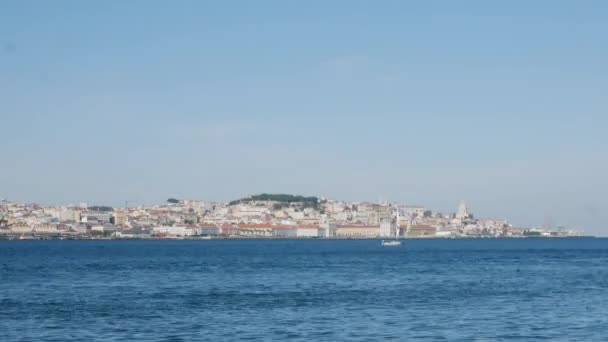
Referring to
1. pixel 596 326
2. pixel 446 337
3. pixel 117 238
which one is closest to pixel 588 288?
pixel 596 326

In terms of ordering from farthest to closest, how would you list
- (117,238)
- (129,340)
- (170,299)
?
(117,238) < (170,299) < (129,340)

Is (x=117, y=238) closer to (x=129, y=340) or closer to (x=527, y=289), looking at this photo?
(x=527, y=289)

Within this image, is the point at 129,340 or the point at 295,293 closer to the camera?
the point at 129,340

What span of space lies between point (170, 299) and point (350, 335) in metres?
11.4

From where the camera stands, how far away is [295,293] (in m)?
36.6

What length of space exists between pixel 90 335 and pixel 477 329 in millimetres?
9063

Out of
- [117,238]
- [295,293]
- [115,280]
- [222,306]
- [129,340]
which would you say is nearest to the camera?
[129,340]

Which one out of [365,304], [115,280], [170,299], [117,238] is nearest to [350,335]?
[365,304]

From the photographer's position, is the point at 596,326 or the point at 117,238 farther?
the point at 117,238

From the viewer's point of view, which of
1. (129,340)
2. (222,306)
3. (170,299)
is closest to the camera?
(129,340)

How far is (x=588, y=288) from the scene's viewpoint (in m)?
38.7

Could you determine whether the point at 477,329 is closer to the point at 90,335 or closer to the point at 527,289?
the point at 90,335

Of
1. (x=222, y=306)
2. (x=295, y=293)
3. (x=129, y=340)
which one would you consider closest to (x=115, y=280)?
(x=295, y=293)

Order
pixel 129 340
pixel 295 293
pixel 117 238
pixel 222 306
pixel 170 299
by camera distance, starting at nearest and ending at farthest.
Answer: pixel 129 340
pixel 222 306
pixel 170 299
pixel 295 293
pixel 117 238
